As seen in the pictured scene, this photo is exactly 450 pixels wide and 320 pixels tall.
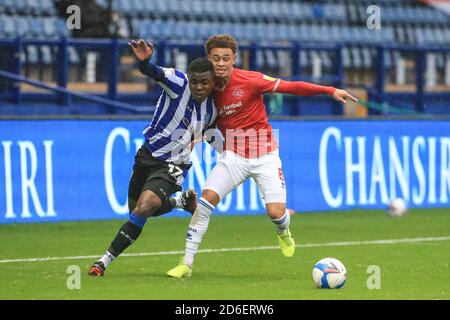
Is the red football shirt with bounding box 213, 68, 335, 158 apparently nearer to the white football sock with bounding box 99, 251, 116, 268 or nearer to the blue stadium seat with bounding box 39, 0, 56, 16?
the white football sock with bounding box 99, 251, 116, 268

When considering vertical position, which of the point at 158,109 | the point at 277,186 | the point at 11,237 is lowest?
the point at 11,237

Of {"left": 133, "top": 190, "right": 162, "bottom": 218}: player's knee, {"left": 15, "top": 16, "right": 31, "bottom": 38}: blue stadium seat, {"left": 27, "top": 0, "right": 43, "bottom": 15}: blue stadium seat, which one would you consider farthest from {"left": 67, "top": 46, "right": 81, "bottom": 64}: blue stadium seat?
{"left": 133, "top": 190, "right": 162, "bottom": 218}: player's knee

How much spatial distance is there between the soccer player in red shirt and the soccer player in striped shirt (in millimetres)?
175

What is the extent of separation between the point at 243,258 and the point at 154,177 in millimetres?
1955

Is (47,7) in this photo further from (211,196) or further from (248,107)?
(211,196)

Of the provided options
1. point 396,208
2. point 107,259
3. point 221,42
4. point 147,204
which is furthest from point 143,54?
point 396,208

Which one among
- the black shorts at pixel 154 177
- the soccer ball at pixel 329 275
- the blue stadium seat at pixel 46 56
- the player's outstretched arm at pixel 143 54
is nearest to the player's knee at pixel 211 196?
the black shorts at pixel 154 177

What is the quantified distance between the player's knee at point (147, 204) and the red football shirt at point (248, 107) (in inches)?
34.5

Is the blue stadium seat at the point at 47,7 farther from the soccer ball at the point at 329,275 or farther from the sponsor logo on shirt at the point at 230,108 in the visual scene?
the soccer ball at the point at 329,275

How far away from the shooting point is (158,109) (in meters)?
10.9

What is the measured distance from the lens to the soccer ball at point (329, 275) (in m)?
9.63
